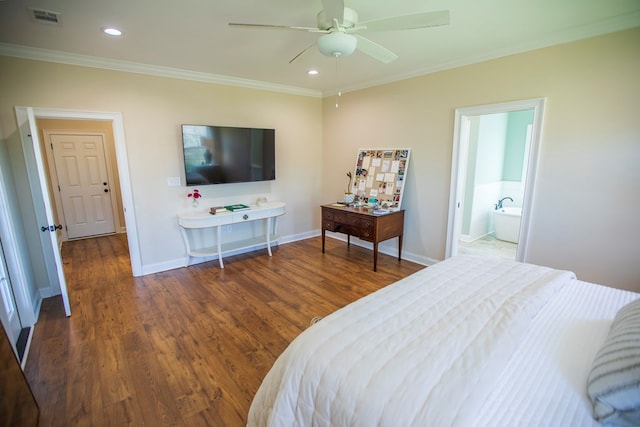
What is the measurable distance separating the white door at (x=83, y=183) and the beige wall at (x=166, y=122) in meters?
2.74

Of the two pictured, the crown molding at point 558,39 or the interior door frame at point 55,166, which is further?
the interior door frame at point 55,166

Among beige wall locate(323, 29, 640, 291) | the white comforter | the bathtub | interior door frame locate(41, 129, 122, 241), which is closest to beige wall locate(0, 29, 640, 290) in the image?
beige wall locate(323, 29, 640, 291)

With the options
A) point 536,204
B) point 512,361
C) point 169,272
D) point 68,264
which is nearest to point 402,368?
point 512,361

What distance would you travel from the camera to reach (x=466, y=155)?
3.65 meters

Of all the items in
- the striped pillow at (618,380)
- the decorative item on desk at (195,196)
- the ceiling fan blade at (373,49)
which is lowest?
the striped pillow at (618,380)

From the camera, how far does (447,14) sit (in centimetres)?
174

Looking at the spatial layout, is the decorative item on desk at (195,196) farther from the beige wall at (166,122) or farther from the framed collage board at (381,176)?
the framed collage board at (381,176)

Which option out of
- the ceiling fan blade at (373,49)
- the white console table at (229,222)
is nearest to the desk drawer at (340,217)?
the white console table at (229,222)

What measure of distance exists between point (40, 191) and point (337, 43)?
3.37 metres

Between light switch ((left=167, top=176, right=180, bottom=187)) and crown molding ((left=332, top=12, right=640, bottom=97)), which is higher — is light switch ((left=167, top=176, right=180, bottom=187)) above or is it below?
below

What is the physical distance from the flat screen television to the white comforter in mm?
3205

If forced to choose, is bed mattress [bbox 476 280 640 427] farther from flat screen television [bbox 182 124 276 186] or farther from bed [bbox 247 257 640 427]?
flat screen television [bbox 182 124 276 186]

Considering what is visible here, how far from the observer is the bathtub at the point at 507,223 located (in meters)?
4.99

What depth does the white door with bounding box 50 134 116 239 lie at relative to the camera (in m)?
5.29
